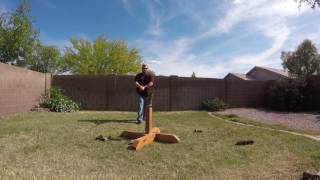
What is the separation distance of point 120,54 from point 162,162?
2935 cm

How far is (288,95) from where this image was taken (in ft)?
54.2

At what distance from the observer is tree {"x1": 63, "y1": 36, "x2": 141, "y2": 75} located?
33969 millimetres

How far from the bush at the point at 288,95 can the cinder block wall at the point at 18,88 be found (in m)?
9.84

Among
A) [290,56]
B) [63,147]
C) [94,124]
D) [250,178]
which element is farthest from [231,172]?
[290,56]

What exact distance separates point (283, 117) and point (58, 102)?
27.5 feet

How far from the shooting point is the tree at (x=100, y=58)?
3397 centimetres

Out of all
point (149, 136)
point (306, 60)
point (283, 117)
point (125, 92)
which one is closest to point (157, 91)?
point (125, 92)

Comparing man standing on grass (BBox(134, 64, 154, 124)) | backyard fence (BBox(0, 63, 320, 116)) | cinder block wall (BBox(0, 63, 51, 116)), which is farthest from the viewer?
backyard fence (BBox(0, 63, 320, 116))

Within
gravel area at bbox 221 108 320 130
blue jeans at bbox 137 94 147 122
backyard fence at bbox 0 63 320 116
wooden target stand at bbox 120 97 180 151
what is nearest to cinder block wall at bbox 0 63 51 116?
backyard fence at bbox 0 63 320 116

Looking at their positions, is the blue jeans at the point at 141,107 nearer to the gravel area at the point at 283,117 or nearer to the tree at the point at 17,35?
the gravel area at the point at 283,117

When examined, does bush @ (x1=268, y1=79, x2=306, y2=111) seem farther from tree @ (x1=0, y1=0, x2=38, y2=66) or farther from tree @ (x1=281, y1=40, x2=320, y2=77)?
tree @ (x1=281, y1=40, x2=320, y2=77)

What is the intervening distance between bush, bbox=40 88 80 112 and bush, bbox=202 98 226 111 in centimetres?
526

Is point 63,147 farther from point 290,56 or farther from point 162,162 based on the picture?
point 290,56

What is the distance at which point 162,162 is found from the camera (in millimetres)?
5762
